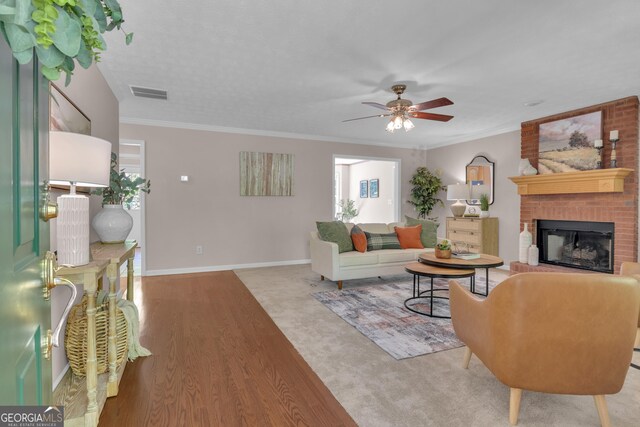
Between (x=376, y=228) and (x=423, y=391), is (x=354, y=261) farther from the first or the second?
(x=423, y=391)

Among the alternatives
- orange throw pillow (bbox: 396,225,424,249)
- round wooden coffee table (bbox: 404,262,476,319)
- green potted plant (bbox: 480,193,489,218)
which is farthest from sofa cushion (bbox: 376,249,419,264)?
green potted plant (bbox: 480,193,489,218)

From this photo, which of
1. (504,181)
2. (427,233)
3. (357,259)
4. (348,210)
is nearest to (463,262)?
(357,259)

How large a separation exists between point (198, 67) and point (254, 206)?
9.50ft

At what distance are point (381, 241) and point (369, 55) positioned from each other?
2.54 meters

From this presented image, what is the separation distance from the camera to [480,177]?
5.93 m

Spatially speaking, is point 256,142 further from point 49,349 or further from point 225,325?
point 49,349

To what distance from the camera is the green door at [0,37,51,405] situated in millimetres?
509

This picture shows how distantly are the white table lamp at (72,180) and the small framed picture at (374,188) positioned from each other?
25.8 feet

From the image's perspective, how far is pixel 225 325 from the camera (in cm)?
303

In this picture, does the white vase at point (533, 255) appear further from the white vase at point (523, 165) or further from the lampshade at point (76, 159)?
the lampshade at point (76, 159)

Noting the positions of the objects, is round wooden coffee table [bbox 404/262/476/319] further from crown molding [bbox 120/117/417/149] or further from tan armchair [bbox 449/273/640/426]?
crown molding [bbox 120/117/417/149]

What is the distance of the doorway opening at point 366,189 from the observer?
8.54 meters

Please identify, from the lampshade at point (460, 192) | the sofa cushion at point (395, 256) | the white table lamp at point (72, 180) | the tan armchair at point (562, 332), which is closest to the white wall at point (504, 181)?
the lampshade at point (460, 192)

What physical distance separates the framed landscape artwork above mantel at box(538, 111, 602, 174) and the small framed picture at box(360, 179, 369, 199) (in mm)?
5008
